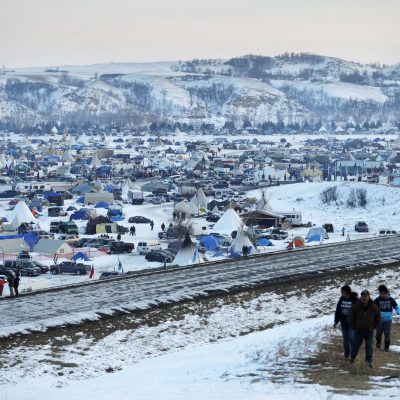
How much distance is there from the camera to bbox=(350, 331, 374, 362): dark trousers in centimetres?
644

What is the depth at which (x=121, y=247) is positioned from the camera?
20.4m

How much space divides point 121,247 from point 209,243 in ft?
7.34

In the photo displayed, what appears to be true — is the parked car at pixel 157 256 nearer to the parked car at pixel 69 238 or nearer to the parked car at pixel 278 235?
the parked car at pixel 69 238

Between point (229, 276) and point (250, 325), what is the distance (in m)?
3.06

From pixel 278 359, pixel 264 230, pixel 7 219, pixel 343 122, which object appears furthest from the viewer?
pixel 343 122

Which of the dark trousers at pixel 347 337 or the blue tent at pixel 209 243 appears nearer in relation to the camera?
the dark trousers at pixel 347 337

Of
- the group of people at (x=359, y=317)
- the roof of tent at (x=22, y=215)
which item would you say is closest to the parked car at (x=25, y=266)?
the roof of tent at (x=22, y=215)

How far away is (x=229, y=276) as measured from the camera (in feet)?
41.4

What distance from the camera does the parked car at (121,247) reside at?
2030cm

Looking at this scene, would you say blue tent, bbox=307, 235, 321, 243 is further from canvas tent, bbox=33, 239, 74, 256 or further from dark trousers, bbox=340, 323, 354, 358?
dark trousers, bbox=340, 323, 354, 358

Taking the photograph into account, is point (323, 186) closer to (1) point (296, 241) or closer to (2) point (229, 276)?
(1) point (296, 241)

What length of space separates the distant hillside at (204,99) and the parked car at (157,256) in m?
82.6

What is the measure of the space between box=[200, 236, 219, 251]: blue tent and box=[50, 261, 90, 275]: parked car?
174 inches

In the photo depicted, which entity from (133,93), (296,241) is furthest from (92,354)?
(133,93)
